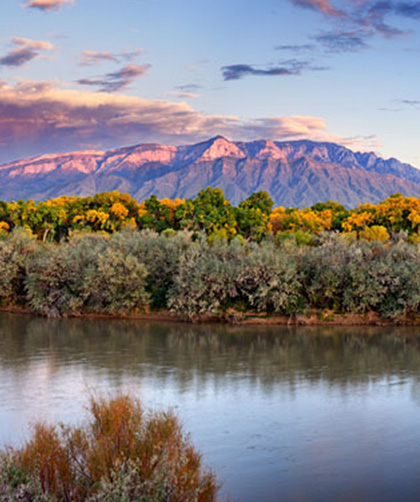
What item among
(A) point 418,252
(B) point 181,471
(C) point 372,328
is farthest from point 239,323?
(B) point 181,471

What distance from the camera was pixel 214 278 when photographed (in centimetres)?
4341

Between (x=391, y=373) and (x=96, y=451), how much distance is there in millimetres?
20679

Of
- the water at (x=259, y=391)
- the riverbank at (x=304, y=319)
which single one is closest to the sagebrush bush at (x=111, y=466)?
the water at (x=259, y=391)

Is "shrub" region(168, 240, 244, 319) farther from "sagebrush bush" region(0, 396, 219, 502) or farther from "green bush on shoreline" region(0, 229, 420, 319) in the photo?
"sagebrush bush" region(0, 396, 219, 502)

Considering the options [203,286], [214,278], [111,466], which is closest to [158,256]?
[203,286]

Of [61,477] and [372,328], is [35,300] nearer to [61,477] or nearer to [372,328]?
[372,328]

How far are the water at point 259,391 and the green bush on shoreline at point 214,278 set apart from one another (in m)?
2.26

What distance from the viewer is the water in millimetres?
16609

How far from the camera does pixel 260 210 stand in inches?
3255

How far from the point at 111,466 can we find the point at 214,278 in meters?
32.2

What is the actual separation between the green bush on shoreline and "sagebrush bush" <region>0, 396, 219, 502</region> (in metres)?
30.1

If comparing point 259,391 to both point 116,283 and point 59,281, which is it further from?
point 59,281

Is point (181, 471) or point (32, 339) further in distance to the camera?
point (32, 339)

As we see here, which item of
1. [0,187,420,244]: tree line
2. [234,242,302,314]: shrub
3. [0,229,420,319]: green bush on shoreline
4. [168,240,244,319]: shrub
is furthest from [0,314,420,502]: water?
[0,187,420,244]: tree line
